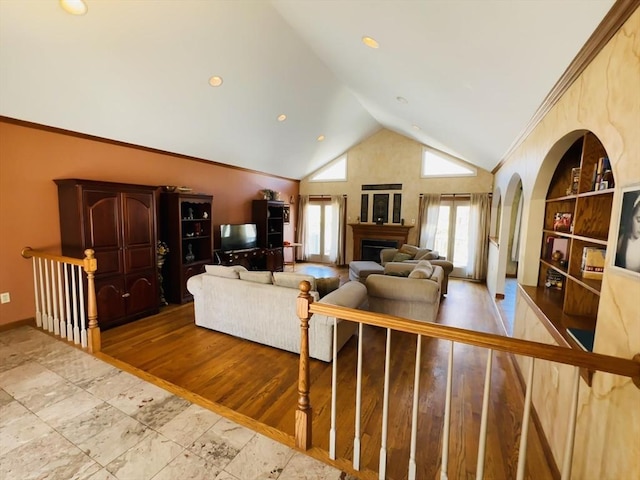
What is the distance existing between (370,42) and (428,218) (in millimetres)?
5149

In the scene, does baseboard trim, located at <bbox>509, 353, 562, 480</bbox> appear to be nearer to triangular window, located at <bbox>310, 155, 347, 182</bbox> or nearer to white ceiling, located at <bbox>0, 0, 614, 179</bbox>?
white ceiling, located at <bbox>0, 0, 614, 179</bbox>

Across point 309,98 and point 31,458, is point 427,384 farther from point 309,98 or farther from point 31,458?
point 309,98

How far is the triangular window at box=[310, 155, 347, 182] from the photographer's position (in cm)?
841

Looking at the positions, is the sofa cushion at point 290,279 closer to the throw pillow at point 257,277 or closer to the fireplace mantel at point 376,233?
the throw pillow at point 257,277

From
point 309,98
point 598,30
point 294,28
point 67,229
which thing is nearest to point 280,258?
point 309,98

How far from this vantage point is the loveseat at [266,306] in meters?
3.02

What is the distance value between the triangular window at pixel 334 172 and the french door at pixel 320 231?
2.27 feet

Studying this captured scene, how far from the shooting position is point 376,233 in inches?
306

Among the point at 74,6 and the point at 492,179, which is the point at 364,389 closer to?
the point at 74,6

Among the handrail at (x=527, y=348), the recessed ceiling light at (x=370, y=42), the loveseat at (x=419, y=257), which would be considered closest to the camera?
the handrail at (x=527, y=348)

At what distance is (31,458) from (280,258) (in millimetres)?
5772

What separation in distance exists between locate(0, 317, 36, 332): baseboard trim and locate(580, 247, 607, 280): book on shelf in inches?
220

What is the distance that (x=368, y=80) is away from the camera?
398 cm

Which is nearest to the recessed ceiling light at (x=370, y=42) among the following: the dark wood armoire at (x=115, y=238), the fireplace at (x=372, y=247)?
the dark wood armoire at (x=115, y=238)
